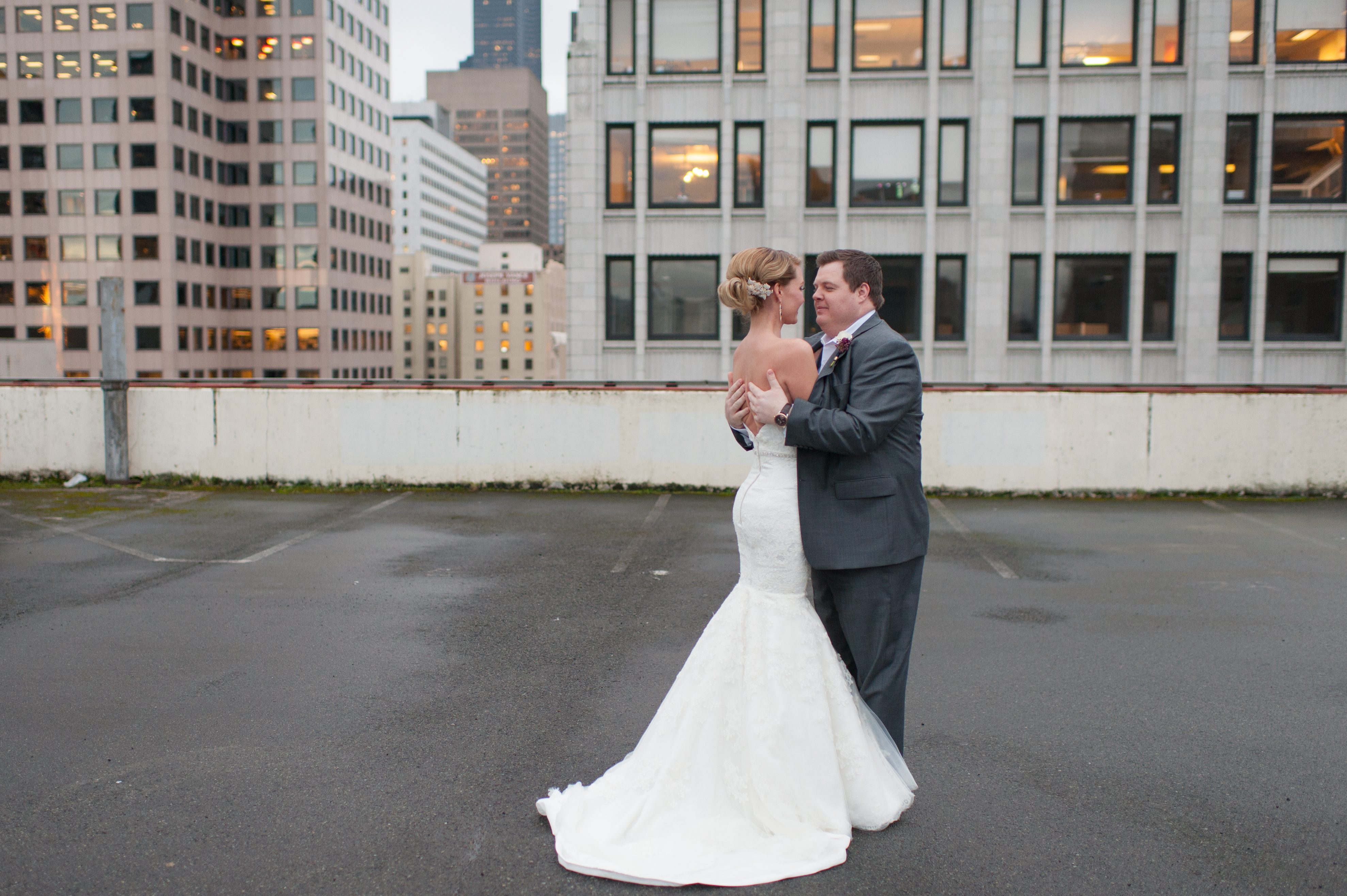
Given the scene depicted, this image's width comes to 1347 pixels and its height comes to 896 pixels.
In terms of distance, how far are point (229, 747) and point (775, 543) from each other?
277 centimetres

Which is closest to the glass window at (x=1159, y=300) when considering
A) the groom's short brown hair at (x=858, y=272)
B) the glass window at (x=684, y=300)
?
the glass window at (x=684, y=300)

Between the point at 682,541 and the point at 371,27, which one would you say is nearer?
the point at 682,541

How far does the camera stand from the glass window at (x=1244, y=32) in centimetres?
2689

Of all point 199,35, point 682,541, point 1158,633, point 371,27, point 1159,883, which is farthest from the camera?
point 371,27

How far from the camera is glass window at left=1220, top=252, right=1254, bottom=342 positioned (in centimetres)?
2764

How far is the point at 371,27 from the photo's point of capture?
110 meters

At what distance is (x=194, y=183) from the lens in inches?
3590

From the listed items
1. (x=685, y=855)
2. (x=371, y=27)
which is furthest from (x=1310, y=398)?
(x=371, y=27)

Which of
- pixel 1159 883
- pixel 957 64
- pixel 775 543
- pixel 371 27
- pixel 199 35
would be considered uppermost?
pixel 371 27

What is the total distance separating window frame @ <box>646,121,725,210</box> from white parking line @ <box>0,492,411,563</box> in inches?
710

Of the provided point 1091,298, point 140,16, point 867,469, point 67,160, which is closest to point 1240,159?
point 1091,298

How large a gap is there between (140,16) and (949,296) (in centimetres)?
8475

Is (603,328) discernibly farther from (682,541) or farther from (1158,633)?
(1158,633)

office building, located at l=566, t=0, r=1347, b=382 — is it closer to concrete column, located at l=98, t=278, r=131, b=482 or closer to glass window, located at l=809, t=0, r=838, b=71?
glass window, located at l=809, t=0, r=838, b=71
